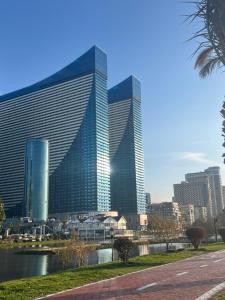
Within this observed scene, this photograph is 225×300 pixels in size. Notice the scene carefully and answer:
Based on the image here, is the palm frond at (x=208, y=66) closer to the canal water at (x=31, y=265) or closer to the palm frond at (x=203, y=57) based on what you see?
the palm frond at (x=203, y=57)

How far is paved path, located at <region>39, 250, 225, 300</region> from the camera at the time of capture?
15055mm

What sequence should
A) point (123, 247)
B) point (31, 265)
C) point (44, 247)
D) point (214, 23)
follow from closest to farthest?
point (214, 23), point (123, 247), point (31, 265), point (44, 247)

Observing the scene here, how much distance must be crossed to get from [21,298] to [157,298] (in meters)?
5.40

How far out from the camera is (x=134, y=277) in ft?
67.1

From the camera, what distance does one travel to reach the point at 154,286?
17.2m

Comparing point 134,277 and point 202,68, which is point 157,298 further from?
point 202,68

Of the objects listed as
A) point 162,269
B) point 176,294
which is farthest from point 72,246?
point 176,294

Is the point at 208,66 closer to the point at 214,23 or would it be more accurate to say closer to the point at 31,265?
the point at 214,23

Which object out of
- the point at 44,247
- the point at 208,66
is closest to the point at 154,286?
the point at 208,66

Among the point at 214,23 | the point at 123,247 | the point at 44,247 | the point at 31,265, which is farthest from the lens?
the point at 44,247

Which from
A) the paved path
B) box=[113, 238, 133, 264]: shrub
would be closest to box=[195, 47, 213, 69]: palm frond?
the paved path

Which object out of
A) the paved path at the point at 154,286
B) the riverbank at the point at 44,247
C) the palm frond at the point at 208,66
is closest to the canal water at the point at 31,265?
the paved path at the point at 154,286

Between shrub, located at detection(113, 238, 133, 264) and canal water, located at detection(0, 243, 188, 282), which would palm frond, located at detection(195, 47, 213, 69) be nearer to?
shrub, located at detection(113, 238, 133, 264)

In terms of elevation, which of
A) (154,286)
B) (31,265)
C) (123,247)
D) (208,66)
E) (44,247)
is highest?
(208,66)
